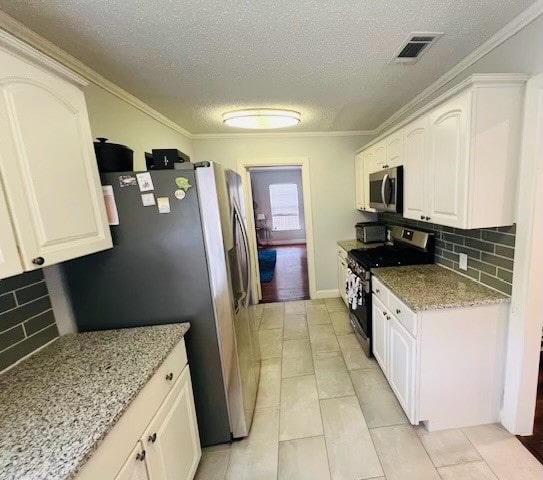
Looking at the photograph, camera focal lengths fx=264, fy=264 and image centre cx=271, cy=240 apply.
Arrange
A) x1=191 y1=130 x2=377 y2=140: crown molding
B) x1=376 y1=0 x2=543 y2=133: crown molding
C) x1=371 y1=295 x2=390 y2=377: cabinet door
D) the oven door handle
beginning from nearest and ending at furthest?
x1=376 y1=0 x2=543 y2=133: crown molding, x1=371 y1=295 x2=390 y2=377: cabinet door, the oven door handle, x1=191 y1=130 x2=377 y2=140: crown molding

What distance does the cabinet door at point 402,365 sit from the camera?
1.68m

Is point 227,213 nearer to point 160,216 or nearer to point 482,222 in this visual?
point 160,216

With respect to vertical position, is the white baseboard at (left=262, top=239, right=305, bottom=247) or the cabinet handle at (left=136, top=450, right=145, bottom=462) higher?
the cabinet handle at (left=136, top=450, right=145, bottom=462)

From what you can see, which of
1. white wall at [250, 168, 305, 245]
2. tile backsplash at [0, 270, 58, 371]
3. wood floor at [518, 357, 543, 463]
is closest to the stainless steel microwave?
wood floor at [518, 357, 543, 463]

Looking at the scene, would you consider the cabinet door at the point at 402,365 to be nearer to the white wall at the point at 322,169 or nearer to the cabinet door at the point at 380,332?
the cabinet door at the point at 380,332

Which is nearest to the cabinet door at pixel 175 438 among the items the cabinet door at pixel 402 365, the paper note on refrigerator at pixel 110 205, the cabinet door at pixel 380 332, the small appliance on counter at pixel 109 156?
the paper note on refrigerator at pixel 110 205

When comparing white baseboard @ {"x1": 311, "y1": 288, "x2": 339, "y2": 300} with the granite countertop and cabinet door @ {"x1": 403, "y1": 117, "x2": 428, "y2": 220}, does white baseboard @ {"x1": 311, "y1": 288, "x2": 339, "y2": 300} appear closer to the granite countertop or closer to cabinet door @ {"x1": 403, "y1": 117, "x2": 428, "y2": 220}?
cabinet door @ {"x1": 403, "y1": 117, "x2": 428, "y2": 220}

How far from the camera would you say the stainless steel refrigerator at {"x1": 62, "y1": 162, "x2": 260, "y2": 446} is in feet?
4.64

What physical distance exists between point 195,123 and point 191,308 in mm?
2231

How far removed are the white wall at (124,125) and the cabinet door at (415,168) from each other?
2212 millimetres

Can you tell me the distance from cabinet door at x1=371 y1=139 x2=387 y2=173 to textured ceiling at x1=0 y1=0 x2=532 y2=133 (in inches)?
19.6

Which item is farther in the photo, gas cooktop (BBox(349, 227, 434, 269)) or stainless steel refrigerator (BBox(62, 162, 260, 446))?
gas cooktop (BBox(349, 227, 434, 269))

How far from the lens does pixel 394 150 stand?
7.80ft

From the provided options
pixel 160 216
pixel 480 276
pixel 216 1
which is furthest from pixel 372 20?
pixel 480 276
